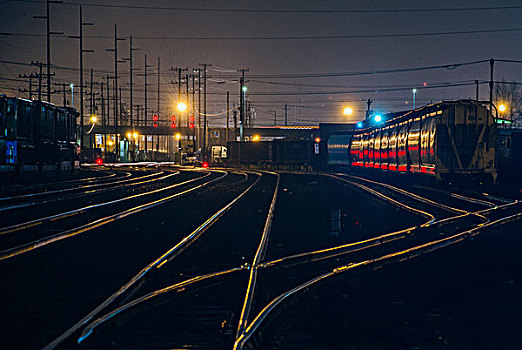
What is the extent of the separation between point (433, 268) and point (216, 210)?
10.4 m

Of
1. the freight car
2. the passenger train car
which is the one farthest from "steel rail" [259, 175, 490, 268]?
the freight car

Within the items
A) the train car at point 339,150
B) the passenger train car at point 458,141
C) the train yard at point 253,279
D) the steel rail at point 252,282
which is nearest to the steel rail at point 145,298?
the train yard at point 253,279

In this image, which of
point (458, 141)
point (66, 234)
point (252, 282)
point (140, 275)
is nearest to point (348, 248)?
point (252, 282)

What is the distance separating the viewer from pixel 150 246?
460 inches

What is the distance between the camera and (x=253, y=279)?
8219 mm

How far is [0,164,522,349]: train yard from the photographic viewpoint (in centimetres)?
577

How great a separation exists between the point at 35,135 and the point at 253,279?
28508mm

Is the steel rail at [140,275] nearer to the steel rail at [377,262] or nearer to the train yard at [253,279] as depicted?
the train yard at [253,279]

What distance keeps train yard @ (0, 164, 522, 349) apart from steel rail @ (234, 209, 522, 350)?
3cm

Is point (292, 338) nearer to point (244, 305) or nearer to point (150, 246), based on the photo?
point (244, 305)

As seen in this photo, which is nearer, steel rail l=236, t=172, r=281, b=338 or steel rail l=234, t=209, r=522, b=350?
steel rail l=234, t=209, r=522, b=350

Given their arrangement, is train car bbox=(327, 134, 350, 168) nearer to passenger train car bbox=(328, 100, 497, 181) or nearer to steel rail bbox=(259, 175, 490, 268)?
passenger train car bbox=(328, 100, 497, 181)

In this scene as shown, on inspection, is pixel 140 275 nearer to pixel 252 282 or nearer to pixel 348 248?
pixel 252 282

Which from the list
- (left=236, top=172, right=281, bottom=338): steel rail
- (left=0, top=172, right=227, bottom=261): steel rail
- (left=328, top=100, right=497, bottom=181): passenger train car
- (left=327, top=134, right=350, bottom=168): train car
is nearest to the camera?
(left=236, top=172, right=281, bottom=338): steel rail
